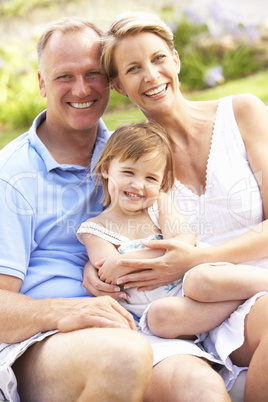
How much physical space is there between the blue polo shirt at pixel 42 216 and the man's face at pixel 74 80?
187mm

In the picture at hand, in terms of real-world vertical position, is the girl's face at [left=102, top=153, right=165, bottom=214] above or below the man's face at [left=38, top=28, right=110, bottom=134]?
below

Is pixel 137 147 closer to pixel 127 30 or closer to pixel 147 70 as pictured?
pixel 147 70

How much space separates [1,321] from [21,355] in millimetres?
165

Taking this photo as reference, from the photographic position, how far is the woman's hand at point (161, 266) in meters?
2.46

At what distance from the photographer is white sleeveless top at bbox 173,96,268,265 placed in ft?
8.94

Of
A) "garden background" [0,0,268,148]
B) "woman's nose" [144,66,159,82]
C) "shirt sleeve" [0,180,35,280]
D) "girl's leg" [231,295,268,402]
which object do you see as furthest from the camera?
"garden background" [0,0,268,148]

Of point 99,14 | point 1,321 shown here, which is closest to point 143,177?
point 1,321

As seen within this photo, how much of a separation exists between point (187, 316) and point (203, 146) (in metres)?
1.00

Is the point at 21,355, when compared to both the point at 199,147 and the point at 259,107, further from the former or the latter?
the point at 259,107

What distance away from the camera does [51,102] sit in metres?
2.91

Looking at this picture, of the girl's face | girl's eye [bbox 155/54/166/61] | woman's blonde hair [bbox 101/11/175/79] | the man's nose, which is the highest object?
woman's blonde hair [bbox 101/11/175/79]

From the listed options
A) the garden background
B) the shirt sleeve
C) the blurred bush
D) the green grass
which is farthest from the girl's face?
the blurred bush

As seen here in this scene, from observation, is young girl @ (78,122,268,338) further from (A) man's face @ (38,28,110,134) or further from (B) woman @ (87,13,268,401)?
(A) man's face @ (38,28,110,134)

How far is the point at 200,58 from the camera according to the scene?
754 cm
